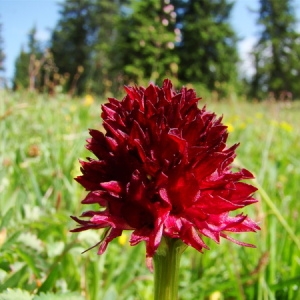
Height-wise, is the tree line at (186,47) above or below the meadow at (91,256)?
above

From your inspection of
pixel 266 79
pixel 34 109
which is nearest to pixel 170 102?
pixel 34 109

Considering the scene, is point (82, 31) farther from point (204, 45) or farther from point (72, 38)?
point (204, 45)

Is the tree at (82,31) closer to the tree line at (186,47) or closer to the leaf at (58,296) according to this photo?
the tree line at (186,47)

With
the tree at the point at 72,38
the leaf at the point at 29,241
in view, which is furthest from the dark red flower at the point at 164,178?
the tree at the point at 72,38

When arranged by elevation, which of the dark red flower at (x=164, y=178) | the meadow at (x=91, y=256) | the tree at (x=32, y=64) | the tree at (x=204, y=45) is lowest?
the meadow at (x=91, y=256)

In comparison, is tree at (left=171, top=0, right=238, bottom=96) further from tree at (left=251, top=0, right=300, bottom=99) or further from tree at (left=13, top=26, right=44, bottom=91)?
tree at (left=13, top=26, right=44, bottom=91)

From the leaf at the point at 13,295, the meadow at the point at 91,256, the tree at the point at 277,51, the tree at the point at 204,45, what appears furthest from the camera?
the tree at the point at 277,51

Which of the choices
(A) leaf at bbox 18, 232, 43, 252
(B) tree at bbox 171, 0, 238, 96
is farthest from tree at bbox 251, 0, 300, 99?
(A) leaf at bbox 18, 232, 43, 252
